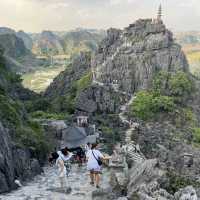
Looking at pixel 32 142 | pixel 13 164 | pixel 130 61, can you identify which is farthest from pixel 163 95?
pixel 13 164

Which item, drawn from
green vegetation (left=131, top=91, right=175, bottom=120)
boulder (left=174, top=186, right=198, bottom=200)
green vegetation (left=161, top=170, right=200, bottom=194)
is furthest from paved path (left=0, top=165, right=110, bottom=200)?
green vegetation (left=131, top=91, right=175, bottom=120)

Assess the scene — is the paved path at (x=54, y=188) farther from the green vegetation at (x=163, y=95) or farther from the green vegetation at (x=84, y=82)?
the green vegetation at (x=84, y=82)

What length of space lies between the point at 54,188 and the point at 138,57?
230 feet

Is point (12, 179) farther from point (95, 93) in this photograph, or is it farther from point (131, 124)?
point (95, 93)

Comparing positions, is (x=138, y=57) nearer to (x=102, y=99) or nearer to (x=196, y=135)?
(x=102, y=99)

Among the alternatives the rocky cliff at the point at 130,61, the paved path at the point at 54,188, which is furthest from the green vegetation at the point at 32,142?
the rocky cliff at the point at 130,61

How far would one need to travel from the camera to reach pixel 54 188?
20.2 m

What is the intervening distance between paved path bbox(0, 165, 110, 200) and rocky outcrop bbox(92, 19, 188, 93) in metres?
63.8

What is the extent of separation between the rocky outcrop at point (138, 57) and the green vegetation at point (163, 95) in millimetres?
2379

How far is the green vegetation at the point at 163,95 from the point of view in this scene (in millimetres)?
77188

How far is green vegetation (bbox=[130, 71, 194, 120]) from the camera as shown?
3039 inches

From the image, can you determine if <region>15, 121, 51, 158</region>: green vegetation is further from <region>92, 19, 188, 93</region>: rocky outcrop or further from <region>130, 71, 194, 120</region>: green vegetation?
<region>92, 19, 188, 93</region>: rocky outcrop

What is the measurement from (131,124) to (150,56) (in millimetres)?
25038

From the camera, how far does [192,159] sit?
50812 mm
